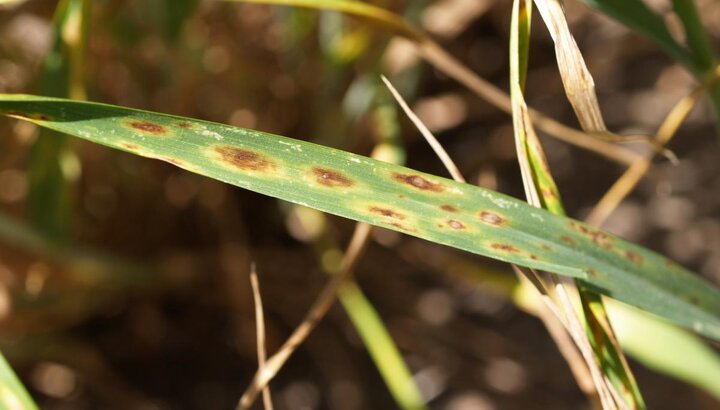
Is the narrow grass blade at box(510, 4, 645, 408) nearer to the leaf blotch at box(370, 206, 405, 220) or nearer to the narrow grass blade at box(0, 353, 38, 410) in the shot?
the leaf blotch at box(370, 206, 405, 220)

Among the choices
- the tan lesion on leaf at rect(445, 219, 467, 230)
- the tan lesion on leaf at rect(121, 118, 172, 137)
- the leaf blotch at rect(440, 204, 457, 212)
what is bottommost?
the tan lesion on leaf at rect(121, 118, 172, 137)

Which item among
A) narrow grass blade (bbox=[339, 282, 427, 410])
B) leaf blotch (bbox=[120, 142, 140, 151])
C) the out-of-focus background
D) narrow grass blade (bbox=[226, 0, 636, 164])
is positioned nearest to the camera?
leaf blotch (bbox=[120, 142, 140, 151])

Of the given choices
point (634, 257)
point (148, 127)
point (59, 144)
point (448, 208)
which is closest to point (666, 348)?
point (634, 257)

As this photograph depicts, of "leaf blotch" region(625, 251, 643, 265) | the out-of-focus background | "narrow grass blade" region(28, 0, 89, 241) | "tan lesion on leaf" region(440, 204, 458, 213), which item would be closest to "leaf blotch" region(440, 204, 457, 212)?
"tan lesion on leaf" region(440, 204, 458, 213)

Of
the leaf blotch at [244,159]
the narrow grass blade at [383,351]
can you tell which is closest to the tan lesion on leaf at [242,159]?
the leaf blotch at [244,159]

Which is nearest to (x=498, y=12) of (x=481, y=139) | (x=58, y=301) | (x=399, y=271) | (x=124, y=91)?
(x=481, y=139)

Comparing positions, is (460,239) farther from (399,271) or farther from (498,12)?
(498,12)
